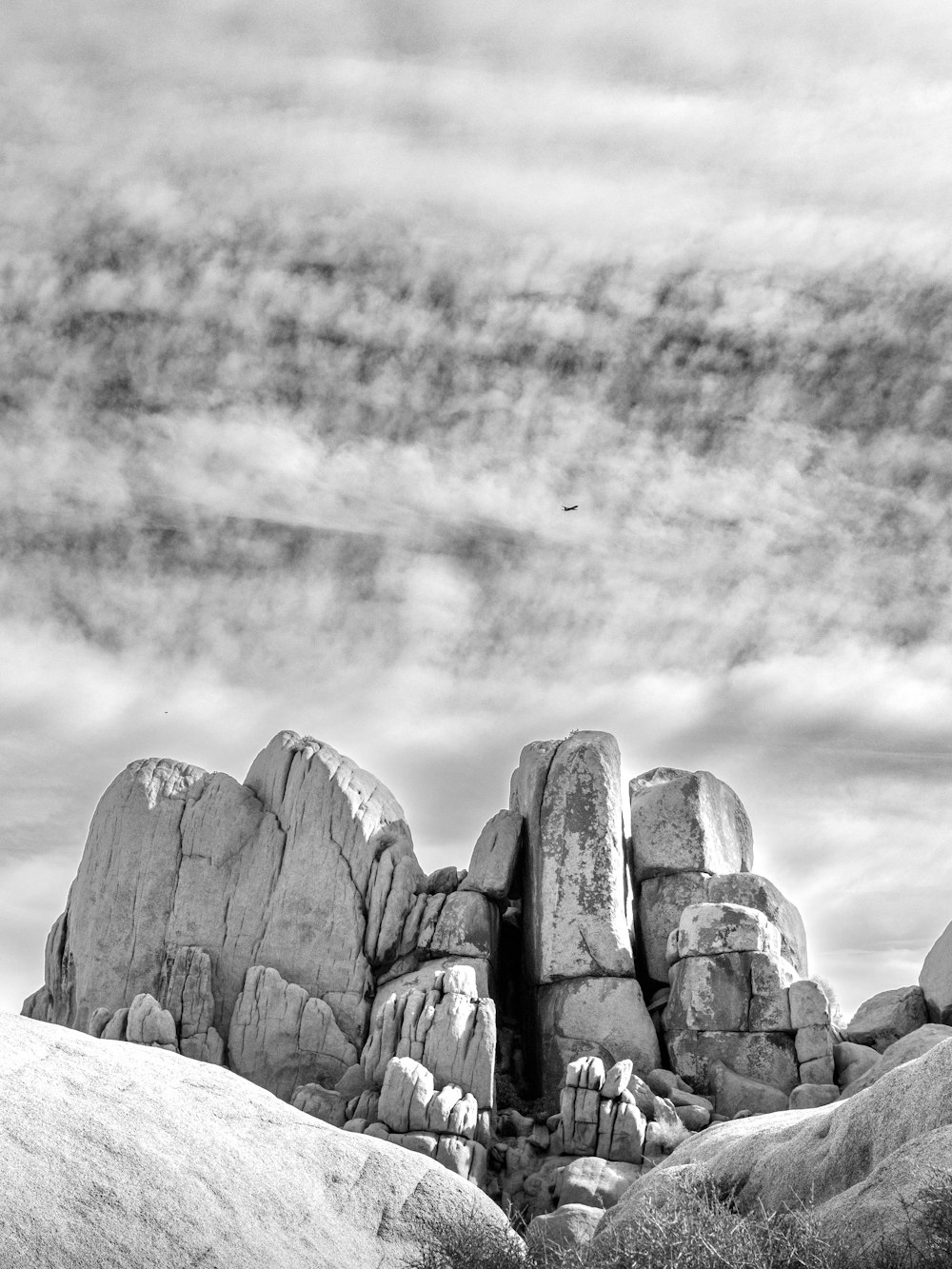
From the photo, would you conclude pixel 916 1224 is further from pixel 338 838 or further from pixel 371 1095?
pixel 338 838

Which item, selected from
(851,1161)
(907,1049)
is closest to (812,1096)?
(907,1049)

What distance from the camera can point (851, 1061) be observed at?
3822cm

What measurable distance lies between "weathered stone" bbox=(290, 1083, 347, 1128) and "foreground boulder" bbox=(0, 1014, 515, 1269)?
49.0 feet

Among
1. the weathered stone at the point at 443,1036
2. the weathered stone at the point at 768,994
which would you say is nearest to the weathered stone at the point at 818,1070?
the weathered stone at the point at 768,994

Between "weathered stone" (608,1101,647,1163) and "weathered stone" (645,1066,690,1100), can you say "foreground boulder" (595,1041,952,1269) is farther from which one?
"weathered stone" (645,1066,690,1100)

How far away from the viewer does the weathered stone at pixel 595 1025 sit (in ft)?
133

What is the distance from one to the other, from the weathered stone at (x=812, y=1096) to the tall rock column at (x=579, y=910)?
5.88 metres

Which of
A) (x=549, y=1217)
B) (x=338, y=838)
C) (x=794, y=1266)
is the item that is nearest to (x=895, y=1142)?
(x=794, y=1266)

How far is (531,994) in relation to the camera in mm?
44344

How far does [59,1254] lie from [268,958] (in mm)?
28004

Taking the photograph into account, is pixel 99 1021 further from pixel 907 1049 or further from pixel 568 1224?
pixel 907 1049

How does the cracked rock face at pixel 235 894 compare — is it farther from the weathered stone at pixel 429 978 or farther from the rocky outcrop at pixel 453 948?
the weathered stone at pixel 429 978

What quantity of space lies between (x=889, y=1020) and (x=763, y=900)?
236 inches

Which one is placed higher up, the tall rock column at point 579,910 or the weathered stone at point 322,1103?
the tall rock column at point 579,910
